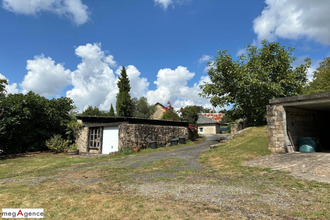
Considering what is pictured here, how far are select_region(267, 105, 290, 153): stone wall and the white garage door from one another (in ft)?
36.9

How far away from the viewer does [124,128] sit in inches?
610

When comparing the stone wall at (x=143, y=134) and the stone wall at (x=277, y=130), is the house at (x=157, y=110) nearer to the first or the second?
the stone wall at (x=143, y=134)

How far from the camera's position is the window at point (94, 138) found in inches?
668

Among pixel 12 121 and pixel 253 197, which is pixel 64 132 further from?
pixel 253 197

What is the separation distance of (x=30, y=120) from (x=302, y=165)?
1978 cm

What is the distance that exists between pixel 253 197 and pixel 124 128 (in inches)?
483

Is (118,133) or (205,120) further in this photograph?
(205,120)

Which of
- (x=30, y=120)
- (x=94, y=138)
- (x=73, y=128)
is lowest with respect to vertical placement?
(x=94, y=138)

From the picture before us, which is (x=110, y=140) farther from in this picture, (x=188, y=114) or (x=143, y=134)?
(x=188, y=114)

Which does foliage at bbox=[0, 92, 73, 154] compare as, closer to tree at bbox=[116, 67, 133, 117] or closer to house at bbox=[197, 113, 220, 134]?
tree at bbox=[116, 67, 133, 117]

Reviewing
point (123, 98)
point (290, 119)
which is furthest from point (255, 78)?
point (123, 98)

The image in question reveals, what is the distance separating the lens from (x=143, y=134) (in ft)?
54.5

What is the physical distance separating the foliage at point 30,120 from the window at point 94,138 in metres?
3.38

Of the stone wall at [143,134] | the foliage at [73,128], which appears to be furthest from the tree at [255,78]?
the foliage at [73,128]
